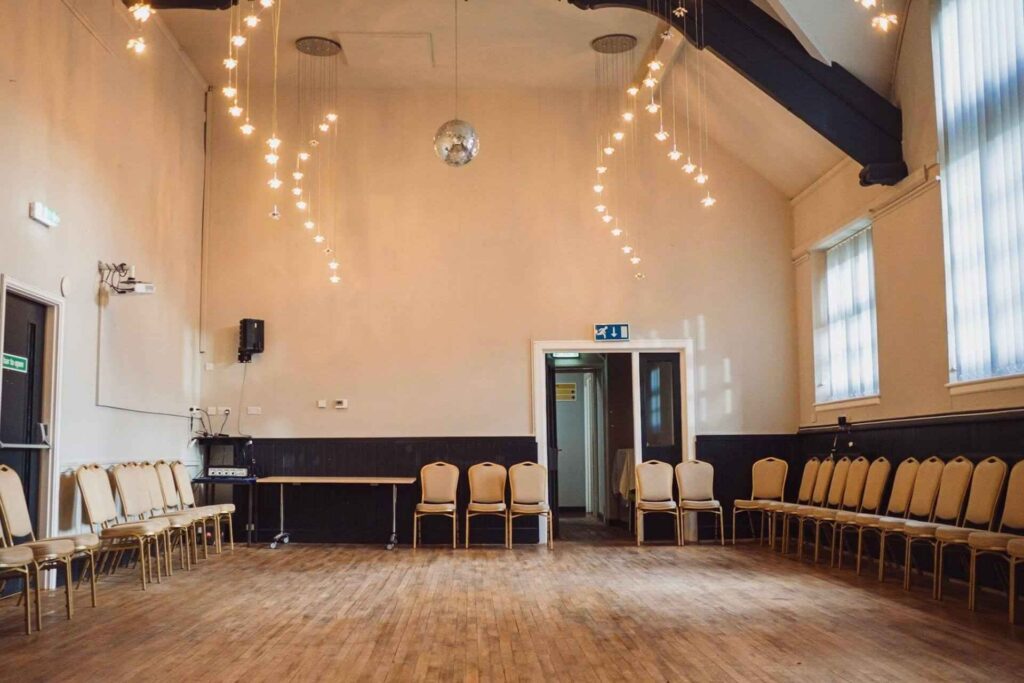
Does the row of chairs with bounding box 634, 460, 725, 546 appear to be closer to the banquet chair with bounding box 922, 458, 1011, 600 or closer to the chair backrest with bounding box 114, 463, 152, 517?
the banquet chair with bounding box 922, 458, 1011, 600

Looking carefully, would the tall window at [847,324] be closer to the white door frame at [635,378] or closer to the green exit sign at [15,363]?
the white door frame at [635,378]

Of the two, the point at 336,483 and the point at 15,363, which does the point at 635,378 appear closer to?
the point at 336,483

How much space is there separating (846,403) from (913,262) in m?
1.91

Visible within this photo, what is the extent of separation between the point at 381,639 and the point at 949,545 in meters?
3.94

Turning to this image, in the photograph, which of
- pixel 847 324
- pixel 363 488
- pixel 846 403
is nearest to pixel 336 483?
pixel 363 488

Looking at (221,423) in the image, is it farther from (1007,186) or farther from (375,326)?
(1007,186)

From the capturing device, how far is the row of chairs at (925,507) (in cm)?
583

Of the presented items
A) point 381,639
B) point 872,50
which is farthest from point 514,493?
point 872,50

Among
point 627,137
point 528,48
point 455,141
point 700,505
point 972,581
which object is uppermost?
point 528,48

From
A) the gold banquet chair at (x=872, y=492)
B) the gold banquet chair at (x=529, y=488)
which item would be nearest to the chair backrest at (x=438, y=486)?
the gold banquet chair at (x=529, y=488)

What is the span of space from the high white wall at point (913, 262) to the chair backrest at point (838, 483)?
0.51 meters

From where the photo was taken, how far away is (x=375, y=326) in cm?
1038

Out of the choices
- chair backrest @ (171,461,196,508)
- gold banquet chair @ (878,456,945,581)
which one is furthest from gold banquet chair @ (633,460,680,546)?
chair backrest @ (171,461,196,508)

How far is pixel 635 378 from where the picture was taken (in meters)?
10.4
